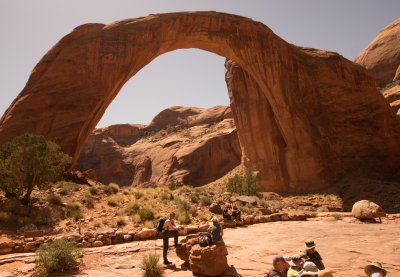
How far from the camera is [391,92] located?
104ft

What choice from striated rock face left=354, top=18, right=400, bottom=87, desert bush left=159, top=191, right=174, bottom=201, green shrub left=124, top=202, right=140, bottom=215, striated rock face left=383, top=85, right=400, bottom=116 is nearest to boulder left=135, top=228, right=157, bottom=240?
green shrub left=124, top=202, right=140, bottom=215

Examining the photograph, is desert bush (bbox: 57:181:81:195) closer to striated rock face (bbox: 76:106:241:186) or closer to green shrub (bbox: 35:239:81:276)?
green shrub (bbox: 35:239:81:276)

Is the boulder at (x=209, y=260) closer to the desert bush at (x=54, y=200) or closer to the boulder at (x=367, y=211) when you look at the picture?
the desert bush at (x=54, y=200)

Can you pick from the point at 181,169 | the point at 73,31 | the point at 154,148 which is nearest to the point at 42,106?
the point at 73,31

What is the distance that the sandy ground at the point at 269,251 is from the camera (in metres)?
6.68

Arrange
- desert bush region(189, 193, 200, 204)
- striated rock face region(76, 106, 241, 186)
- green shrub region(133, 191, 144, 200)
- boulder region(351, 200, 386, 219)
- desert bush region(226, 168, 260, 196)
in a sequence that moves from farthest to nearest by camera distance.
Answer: striated rock face region(76, 106, 241, 186) < desert bush region(226, 168, 260, 196) < green shrub region(133, 191, 144, 200) < desert bush region(189, 193, 200, 204) < boulder region(351, 200, 386, 219)

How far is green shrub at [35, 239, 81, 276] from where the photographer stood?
21.9ft

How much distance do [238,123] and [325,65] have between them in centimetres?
909

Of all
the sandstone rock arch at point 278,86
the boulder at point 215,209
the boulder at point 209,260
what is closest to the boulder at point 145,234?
the boulder at point 209,260

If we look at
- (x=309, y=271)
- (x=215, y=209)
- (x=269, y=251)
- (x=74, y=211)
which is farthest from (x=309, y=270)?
(x=74, y=211)

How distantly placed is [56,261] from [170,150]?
126 ft

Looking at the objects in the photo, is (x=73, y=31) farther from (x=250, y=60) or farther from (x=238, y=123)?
(x=238, y=123)

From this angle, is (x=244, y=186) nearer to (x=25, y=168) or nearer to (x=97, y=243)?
(x=25, y=168)

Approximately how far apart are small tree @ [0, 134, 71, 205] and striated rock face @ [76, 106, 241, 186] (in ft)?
83.5
